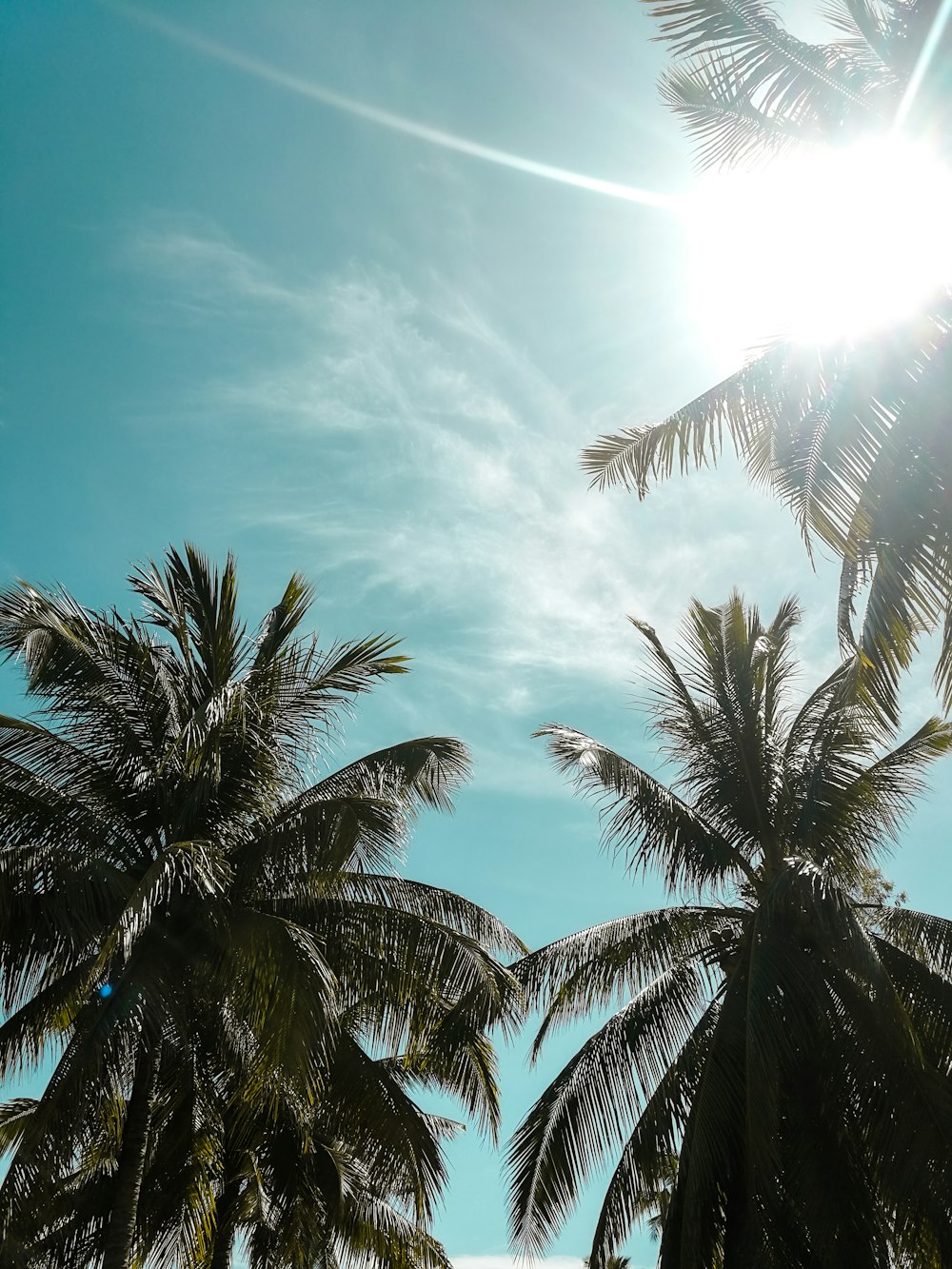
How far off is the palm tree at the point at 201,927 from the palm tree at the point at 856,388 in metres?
4.94

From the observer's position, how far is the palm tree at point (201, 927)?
8430 millimetres

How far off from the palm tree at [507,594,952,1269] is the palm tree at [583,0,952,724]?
3.61m

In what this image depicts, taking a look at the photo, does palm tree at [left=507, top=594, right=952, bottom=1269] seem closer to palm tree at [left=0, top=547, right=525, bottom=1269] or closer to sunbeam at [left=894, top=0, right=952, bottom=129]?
palm tree at [left=0, top=547, right=525, bottom=1269]

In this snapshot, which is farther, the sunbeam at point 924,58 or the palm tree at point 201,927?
the palm tree at point 201,927

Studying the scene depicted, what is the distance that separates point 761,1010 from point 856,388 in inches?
222

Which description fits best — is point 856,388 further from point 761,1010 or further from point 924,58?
point 761,1010

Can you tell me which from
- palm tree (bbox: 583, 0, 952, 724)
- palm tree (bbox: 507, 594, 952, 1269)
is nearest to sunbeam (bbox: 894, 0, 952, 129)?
palm tree (bbox: 583, 0, 952, 724)

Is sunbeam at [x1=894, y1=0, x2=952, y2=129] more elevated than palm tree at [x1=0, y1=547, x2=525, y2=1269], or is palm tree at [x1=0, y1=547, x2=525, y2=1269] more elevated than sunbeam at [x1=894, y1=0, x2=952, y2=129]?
sunbeam at [x1=894, y1=0, x2=952, y2=129]

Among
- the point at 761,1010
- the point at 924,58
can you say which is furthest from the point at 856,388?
the point at 761,1010

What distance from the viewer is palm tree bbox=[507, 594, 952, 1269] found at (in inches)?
362

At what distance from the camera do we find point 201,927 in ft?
30.5

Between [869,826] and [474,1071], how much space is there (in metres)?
5.32

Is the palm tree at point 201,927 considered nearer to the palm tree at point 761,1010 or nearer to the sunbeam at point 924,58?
the palm tree at point 761,1010

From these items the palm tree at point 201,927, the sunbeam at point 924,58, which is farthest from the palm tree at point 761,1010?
the sunbeam at point 924,58
